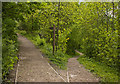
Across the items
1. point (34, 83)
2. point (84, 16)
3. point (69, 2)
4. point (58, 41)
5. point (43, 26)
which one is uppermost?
point (69, 2)

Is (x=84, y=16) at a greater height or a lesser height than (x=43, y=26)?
greater

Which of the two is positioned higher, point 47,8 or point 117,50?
point 47,8

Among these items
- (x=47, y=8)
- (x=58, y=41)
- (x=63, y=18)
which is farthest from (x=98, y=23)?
(x=47, y=8)

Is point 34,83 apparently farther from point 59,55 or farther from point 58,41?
point 58,41

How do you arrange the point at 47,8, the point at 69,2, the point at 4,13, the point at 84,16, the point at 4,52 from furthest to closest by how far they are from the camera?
the point at 84,16 < the point at 69,2 < the point at 47,8 < the point at 4,13 < the point at 4,52

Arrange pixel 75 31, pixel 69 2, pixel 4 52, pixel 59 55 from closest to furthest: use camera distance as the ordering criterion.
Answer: pixel 4 52, pixel 59 55, pixel 69 2, pixel 75 31

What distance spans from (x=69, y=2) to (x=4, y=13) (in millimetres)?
6340

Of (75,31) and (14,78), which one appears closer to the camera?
(14,78)

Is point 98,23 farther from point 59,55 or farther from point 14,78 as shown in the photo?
point 14,78

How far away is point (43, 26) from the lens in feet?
43.8

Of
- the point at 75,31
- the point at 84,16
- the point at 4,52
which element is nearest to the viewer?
the point at 4,52

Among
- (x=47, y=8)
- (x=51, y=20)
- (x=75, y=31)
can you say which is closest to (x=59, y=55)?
(x=51, y=20)

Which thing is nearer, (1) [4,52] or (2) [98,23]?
(1) [4,52]

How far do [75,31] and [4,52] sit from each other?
1309 centimetres
